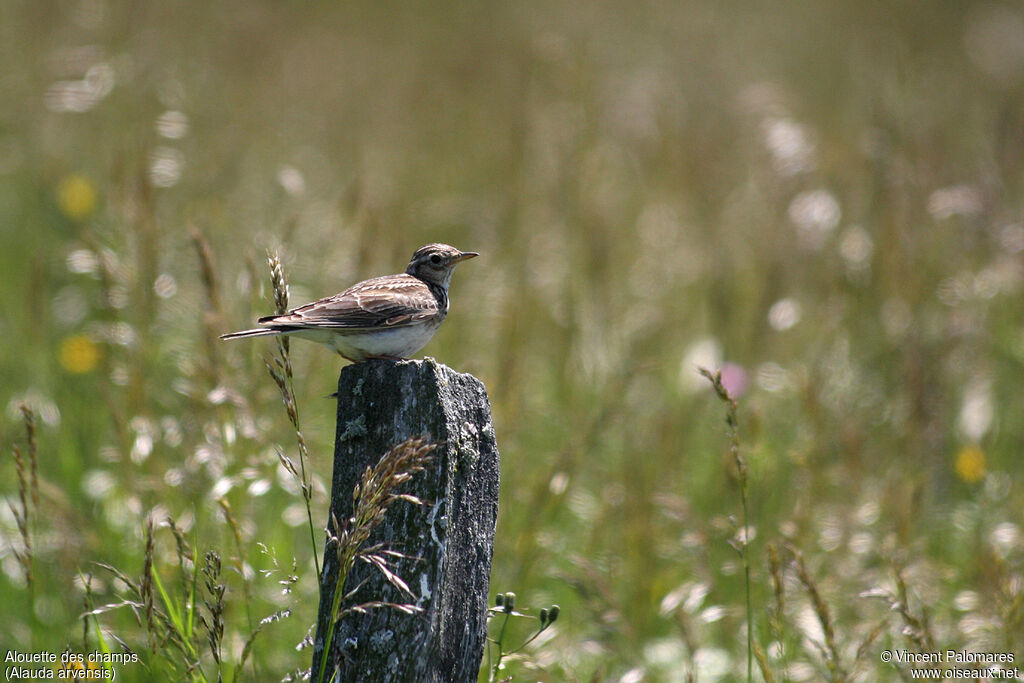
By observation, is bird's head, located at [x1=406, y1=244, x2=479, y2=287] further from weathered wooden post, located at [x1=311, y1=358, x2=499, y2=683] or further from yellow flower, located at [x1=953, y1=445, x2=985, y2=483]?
yellow flower, located at [x1=953, y1=445, x2=985, y2=483]

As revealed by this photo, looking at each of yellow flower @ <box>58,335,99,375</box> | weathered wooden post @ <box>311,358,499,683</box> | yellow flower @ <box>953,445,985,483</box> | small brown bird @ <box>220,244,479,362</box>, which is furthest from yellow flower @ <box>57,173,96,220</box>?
yellow flower @ <box>953,445,985,483</box>

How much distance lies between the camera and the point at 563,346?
707cm

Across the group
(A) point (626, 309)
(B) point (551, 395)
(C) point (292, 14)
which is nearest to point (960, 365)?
(A) point (626, 309)

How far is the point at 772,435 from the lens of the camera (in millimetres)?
7062

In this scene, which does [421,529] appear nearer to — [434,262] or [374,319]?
[374,319]

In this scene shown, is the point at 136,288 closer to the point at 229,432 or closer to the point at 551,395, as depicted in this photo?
the point at 229,432

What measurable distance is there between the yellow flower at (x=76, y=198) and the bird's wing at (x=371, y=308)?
5.15 m

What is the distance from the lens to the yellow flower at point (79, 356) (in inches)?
261

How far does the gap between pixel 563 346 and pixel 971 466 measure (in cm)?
292

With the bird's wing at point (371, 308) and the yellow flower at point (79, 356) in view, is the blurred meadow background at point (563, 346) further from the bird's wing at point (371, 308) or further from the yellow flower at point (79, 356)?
the bird's wing at point (371, 308)

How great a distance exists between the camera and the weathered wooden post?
299 cm

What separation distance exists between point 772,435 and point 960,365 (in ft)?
4.90

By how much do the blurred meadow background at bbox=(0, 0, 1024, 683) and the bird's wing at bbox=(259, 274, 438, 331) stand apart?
634 millimetres

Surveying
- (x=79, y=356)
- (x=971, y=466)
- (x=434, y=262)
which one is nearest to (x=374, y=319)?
(x=434, y=262)
